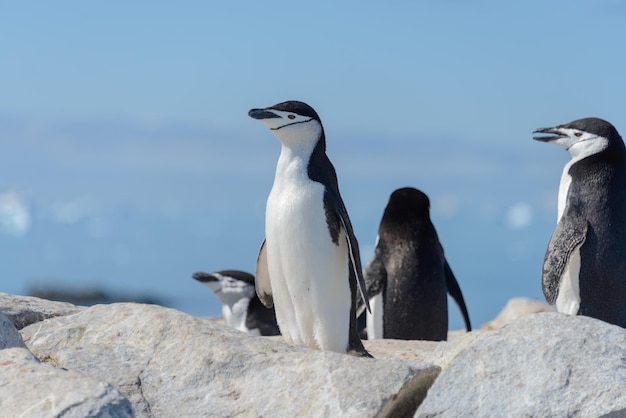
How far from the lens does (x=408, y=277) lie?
9.37m

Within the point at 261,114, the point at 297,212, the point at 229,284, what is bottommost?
the point at 229,284

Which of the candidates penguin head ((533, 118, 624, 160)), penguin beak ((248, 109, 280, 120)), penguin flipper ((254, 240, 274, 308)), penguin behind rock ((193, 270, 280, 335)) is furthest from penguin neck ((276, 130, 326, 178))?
penguin behind rock ((193, 270, 280, 335))

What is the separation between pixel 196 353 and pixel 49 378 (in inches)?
37.4

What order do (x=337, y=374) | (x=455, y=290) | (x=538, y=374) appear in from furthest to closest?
(x=455, y=290) < (x=337, y=374) < (x=538, y=374)

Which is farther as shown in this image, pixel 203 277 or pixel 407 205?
pixel 203 277

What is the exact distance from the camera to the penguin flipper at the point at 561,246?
7.36 metres

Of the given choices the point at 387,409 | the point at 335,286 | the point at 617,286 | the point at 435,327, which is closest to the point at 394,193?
the point at 435,327

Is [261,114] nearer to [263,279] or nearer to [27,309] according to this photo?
[263,279]

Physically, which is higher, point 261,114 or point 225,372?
point 261,114

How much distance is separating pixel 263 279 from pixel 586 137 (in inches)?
110

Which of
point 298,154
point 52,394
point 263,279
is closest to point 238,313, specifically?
point 263,279

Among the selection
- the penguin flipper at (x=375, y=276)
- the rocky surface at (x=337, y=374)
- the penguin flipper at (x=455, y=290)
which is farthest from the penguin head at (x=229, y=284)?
the rocky surface at (x=337, y=374)

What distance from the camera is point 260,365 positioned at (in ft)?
15.2

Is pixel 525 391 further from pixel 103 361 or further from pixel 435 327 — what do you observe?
pixel 435 327
